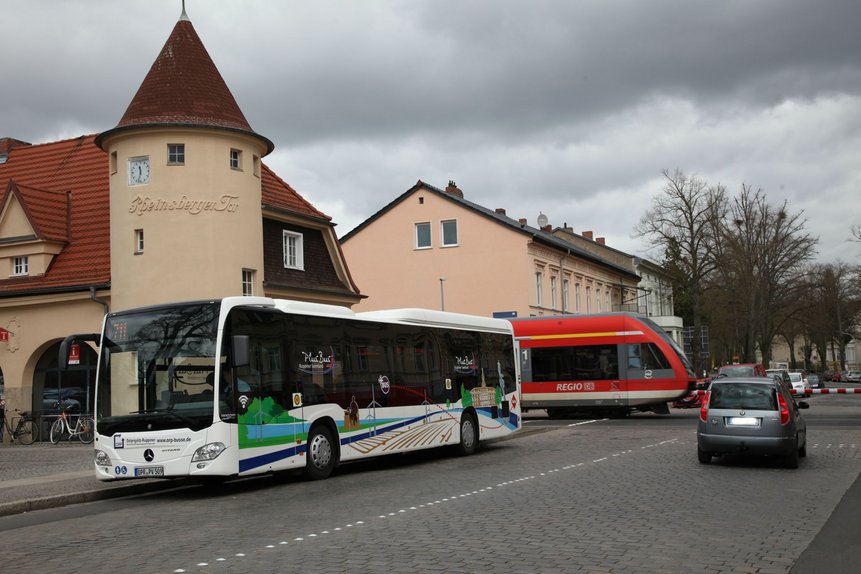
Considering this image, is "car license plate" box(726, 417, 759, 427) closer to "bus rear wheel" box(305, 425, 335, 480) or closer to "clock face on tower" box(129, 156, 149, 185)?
"bus rear wheel" box(305, 425, 335, 480)

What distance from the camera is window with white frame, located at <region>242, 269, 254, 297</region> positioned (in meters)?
30.6

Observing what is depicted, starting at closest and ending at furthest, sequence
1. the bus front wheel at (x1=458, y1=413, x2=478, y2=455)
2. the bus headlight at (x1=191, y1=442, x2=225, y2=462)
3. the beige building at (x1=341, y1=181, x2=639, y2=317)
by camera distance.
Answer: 1. the bus headlight at (x1=191, y1=442, x2=225, y2=462)
2. the bus front wheel at (x1=458, y1=413, x2=478, y2=455)
3. the beige building at (x1=341, y1=181, x2=639, y2=317)

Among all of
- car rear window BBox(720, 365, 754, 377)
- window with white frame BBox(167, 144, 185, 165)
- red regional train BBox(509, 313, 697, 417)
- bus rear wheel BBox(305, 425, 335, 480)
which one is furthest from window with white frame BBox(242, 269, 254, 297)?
car rear window BBox(720, 365, 754, 377)

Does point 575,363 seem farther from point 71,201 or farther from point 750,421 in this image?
point 750,421

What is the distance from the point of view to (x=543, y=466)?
58.0 ft

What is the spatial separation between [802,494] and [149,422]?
9506 mm

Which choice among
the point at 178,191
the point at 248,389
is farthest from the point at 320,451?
the point at 178,191

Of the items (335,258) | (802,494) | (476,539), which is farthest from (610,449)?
(335,258)

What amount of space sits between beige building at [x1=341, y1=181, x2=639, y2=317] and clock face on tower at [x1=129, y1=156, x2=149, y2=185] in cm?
2567

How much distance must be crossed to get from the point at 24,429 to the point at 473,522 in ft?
76.9

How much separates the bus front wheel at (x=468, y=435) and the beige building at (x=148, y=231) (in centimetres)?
1072

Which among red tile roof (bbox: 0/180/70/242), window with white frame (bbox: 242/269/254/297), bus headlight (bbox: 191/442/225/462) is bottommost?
bus headlight (bbox: 191/442/225/462)

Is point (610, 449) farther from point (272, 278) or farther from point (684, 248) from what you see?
point (684, 248)

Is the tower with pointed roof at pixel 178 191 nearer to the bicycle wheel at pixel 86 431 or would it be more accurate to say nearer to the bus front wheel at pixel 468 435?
the bicycle wheel at pixel 86 431
